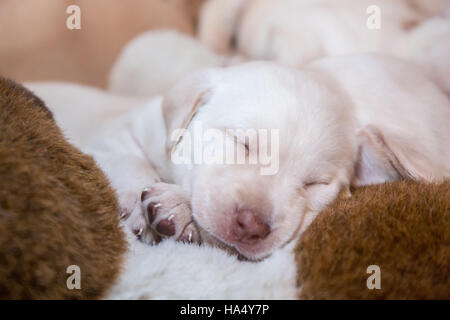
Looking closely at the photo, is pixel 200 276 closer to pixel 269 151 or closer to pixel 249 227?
pixel 249 227

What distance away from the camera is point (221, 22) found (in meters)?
3.68

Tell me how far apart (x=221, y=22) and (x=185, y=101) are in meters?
2.06

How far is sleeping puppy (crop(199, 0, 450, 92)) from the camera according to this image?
267 cm

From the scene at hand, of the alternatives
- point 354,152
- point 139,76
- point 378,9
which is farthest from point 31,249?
point 378,9

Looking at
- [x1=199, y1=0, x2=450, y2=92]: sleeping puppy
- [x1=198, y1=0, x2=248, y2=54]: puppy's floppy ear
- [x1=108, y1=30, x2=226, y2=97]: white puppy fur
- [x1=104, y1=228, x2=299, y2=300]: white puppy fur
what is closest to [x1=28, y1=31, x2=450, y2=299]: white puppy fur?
[x1=104, y1=228, x2=299, y2=300]: white puppy fur

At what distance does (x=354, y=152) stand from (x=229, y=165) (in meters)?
0.51

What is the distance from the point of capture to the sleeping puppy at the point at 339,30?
105 inches

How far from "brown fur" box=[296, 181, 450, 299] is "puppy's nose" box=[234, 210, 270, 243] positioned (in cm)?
13

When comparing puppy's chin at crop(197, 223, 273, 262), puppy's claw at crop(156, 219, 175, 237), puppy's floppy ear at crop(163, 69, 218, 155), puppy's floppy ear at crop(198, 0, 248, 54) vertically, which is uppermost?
puppy's floppy ear at crop(198, 0, 248, 54)

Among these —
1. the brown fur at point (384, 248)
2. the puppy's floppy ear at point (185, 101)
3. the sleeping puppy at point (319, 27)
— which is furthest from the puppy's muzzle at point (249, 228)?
the sleeping puppy at point (319, 27)

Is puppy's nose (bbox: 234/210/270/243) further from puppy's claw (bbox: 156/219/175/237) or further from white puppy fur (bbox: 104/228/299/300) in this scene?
puppy's claw (bbox: 156/219/175/237)

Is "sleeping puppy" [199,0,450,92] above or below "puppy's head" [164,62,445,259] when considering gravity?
above

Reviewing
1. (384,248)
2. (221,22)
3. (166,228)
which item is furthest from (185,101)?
(221,22)

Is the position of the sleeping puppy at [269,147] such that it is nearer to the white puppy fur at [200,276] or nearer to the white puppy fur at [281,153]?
the white puppy fur at [281,153]
